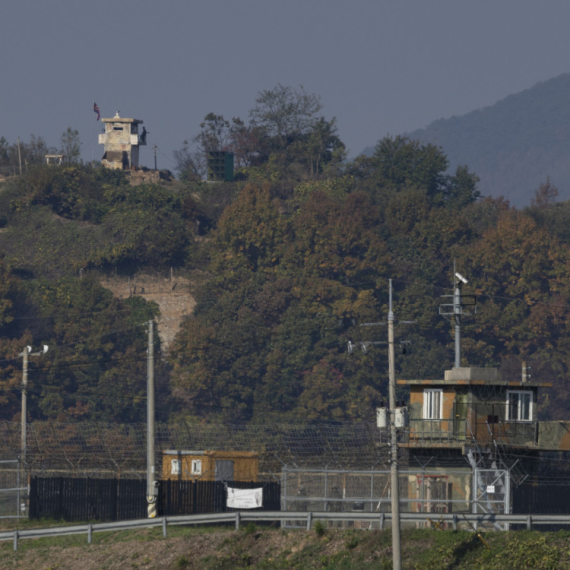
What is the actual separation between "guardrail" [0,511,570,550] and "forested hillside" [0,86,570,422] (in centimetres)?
7609

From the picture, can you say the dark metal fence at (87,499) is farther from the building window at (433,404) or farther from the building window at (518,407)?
the building window at (518,407)

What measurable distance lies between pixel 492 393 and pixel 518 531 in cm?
1557

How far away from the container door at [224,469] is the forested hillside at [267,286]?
2467 inches

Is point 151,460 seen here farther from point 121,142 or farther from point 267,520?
point 121,142

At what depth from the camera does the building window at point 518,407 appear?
55.1 meters

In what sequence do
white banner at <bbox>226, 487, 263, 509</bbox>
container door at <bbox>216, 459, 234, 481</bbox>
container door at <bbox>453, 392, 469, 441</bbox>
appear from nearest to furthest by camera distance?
1. white banner at <bbox>226, 487, 263, 509</bbox>
2. container door at <bbox>453, 392, 469, 441</bbox>
3. container door at <bbox>216, 459, 234, 481</bbox>

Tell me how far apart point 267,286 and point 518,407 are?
3497 inches

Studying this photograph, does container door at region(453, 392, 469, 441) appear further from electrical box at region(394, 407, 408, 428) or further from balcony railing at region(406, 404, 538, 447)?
electrical box at region(394, 407, 408, 428)

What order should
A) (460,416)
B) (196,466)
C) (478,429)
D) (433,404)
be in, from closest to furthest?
(478,429) < (460,416) < (433,404) < (196,466)

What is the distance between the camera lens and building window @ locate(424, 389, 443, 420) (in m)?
55.4

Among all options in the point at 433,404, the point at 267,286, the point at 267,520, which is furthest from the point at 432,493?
the point at 267,286

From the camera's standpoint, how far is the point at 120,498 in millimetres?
49656

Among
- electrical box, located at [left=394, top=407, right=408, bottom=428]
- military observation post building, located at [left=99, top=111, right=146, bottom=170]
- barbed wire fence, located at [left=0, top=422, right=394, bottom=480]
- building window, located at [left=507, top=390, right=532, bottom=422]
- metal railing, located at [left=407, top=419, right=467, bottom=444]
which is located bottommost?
barbed wire fence, located at [left=0, top=422, right=394, bottom=480]

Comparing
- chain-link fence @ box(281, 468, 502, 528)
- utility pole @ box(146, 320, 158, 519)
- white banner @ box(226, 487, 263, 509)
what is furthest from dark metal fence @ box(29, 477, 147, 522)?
chain-link fence @ box(281, 468, 502, 528)
